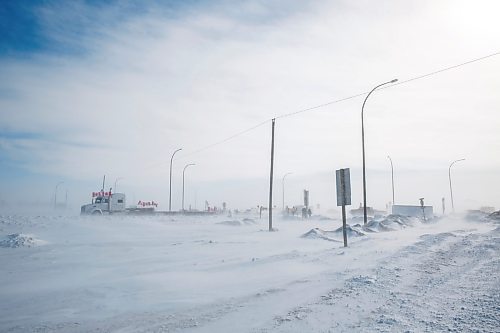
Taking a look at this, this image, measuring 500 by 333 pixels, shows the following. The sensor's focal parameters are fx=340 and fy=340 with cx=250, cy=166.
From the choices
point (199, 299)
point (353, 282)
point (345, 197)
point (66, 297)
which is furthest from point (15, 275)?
point (345, 197)

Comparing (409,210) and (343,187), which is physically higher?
(343,187)

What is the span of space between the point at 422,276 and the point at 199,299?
5.52m

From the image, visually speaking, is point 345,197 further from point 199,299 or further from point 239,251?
point 199,299

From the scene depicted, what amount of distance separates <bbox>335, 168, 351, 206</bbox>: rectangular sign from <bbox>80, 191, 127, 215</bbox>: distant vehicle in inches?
1513

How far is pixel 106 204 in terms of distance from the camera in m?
47.4

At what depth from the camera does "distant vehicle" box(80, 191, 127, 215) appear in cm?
4622

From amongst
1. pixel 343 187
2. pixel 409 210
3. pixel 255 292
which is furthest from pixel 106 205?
pixel 409 210

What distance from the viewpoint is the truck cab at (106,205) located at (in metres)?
46.2

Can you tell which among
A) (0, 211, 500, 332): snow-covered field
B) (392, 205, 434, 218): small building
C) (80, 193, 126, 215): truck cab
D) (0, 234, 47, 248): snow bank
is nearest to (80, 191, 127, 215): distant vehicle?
(80, 193, 126, 215): truck cab

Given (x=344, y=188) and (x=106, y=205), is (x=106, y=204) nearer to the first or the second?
(x=106, y=205)

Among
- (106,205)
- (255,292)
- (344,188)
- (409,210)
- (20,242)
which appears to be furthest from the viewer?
(409,210)

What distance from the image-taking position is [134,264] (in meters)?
11.1

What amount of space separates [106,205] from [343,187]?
4059 cm

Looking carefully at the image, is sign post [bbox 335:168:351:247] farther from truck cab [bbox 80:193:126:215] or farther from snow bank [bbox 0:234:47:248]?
truck cab [bbox 80:193:126:215]
